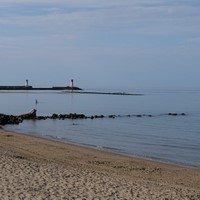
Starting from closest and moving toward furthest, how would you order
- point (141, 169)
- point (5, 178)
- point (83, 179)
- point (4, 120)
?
point (5, 178)
point (83, 179)
point (141, 169)
point (4, 120)

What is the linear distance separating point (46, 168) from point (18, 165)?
34.0 inches

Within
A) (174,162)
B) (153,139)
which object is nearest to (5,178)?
(174,162)

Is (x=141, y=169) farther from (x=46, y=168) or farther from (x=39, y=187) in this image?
(x=39, y=187)

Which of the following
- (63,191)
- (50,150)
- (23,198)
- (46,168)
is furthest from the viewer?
(50,150)

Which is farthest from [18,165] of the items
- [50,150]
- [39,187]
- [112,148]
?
[112,148]

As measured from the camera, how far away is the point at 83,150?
22.9m

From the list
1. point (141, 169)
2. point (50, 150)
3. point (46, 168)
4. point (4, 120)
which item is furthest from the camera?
point (4, 120)

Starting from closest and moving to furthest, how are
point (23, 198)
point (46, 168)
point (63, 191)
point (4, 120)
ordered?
point (23, 198)
point (63, 191)
point (46, 168)
point (4, 120)

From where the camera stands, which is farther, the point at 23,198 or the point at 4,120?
the point at 4,120

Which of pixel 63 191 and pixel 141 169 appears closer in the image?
pixel 63 191

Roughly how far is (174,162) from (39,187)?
1064 cm

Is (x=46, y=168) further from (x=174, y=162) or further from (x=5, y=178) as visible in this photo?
(x=174, y=162)

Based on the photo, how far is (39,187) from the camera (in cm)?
1069

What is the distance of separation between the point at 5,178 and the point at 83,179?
83.4 inches
